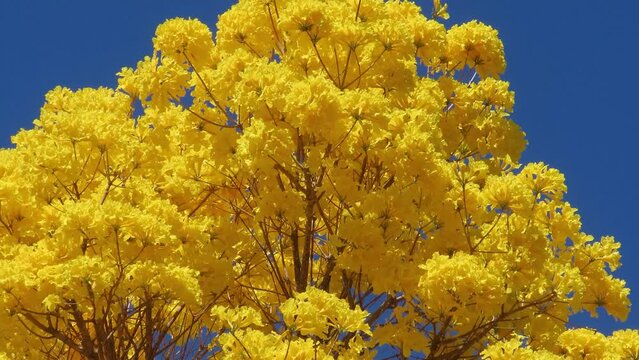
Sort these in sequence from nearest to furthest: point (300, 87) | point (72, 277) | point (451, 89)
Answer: point (72, 277) < point (300, 87) < point (451, 89)

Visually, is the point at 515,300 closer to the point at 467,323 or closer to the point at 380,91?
the point at 467,323

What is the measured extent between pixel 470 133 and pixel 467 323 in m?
3.15

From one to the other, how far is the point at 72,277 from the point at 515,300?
4.01m

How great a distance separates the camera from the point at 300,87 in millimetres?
8383

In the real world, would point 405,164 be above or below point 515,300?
above

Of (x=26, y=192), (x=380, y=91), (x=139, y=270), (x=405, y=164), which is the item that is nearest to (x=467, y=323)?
(x=405, y=164)

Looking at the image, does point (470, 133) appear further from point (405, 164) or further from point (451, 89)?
point (405, 164)

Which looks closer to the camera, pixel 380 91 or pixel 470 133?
Answer: pixel 380 91

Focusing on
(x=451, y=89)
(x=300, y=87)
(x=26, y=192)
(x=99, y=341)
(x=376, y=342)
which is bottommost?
(x=99, y=341)

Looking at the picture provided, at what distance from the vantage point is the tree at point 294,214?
799 centimetres

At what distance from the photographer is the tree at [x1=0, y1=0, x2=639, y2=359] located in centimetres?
799

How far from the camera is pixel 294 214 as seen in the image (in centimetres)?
888

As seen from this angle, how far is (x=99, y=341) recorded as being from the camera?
8383 mm

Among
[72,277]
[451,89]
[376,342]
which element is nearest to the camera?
[72,277]
